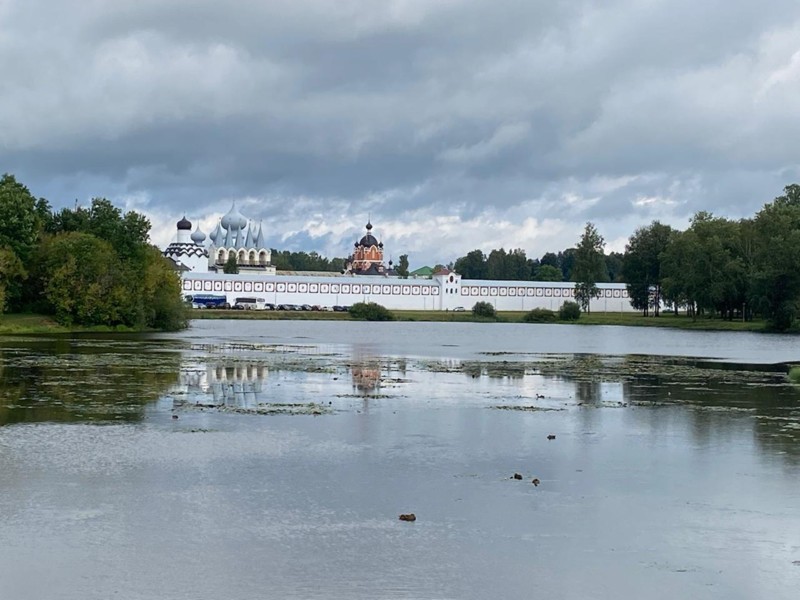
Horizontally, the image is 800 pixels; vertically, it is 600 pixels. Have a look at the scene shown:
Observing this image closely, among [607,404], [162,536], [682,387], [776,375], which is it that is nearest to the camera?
[162,536]

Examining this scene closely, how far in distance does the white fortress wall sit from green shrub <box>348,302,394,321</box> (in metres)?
22.6

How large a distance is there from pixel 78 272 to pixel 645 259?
212 ft

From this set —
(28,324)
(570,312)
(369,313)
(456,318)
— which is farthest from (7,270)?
(456,318)

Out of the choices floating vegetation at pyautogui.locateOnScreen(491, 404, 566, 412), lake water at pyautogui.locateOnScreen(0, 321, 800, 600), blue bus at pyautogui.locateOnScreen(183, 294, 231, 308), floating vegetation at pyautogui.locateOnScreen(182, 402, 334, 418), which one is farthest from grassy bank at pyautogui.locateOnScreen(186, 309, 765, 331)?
floating vegetation at pyautogui.locateOnScreen(182, 402, 334, 418)

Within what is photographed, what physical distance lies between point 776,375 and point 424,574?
28369mm

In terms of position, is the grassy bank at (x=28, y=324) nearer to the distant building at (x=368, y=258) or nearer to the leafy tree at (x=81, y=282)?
the leafy tree at (x=81, y=282)

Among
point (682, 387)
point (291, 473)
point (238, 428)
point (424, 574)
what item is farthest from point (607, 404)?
point (424, 574)

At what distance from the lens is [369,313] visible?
4464 inches

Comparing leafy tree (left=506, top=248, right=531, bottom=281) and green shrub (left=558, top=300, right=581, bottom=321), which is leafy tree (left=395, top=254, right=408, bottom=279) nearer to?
leafy tree (left=506, top=248, right=531, bottom=281)

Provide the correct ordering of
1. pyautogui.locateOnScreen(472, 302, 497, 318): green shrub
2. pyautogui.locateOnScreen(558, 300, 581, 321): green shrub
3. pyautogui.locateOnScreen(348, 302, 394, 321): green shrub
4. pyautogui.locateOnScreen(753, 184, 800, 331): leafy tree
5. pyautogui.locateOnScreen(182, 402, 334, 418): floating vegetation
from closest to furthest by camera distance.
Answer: pyautogui.locateOnScreen(182, 402, 334, 418): floating vegetation
pyautogui.locateOnScreen(753, 184, 800, 331): leafy tree
pyautogui.locateOnScreen(558, 300, 581, 321): green shrub
pyautogui.locateOnScreen(348, 302, 394, 321): green shrub
pyautogui.locateOnScreen(472, 302, 497, 318): green shrub

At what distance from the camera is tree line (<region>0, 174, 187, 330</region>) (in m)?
61.8

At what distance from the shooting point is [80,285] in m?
62.0

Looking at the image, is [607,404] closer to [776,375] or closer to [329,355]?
[776,375]

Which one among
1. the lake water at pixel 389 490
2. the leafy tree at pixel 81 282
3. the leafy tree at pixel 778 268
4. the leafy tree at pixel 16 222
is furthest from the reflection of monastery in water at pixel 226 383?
the leafy tree at pixel 778 268
